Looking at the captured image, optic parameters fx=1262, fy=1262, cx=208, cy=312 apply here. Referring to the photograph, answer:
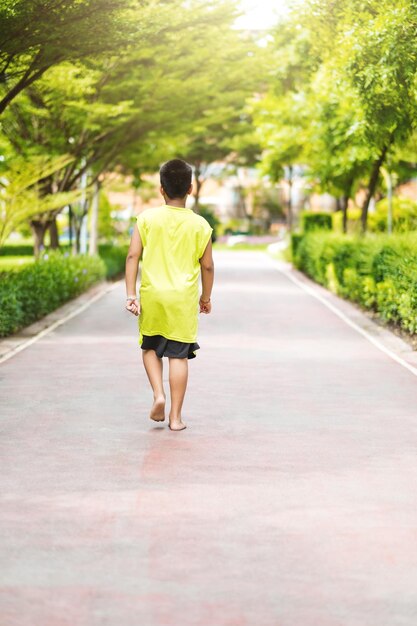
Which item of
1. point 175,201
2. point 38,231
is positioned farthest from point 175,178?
point 38,231

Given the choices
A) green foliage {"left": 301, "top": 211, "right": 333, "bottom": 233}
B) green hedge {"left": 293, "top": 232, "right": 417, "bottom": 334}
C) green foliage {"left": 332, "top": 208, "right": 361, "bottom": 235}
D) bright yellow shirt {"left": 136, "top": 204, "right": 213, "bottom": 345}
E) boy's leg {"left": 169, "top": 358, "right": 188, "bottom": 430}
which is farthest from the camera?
green foliage {"left": 332, "top": 208, "right": 361, "bottom": 235}

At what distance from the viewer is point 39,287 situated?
2048 cm

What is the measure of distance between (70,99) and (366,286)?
8.54 meters

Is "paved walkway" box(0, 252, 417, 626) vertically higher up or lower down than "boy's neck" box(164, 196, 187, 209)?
lower down

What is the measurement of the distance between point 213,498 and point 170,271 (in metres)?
2.45

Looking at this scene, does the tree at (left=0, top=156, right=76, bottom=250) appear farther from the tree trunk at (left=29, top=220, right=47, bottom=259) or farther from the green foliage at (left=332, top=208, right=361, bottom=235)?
the green foliage at (left=332, top=208, right=361, bottom=235)

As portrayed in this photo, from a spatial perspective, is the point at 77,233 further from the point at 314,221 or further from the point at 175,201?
the point at 175,201

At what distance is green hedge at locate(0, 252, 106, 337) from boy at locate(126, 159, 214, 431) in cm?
760

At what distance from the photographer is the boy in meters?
8.95

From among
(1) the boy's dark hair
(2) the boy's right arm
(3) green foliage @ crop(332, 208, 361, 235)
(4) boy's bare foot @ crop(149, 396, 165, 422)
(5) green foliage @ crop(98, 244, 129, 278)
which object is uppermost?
(1) the boy's dark hair

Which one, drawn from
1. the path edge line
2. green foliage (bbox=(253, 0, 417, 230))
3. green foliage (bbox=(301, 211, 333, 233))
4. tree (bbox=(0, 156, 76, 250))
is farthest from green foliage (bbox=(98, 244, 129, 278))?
tree (bbox=(0, 156, 76, 250))

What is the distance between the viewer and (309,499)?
22.7 feet

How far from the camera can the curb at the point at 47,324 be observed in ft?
50.9

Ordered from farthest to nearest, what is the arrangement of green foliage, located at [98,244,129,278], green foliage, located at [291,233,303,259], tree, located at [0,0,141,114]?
1. green foliage, located at [291,233,303,259]
2. green foliage, located at [98,244,129,278]
3. tree, located at [0,0,141,114]
